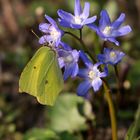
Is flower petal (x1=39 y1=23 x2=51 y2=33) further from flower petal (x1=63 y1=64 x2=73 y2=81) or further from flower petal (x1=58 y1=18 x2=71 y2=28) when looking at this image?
flower petal (x1=63 y1=64 x2=73 y2=81)

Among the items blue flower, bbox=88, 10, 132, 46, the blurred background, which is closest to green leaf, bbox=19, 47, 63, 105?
blue flower, bbox=88, 10, 132, 46

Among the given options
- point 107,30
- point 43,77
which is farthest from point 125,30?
point 43,77

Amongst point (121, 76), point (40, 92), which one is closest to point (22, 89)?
point (40, 92)

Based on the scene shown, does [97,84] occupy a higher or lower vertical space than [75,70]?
lower

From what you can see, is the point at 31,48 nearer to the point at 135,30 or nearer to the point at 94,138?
the point at 135,30

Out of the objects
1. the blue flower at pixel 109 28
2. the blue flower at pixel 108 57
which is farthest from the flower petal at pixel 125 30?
the blue flower at pixel 108 57

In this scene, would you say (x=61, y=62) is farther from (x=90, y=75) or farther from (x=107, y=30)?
(x=107, y=30)
